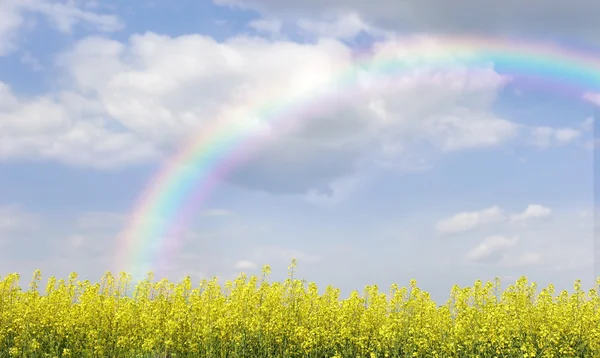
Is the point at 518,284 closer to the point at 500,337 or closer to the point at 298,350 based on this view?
the point at 500,337

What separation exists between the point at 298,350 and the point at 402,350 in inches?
89.4

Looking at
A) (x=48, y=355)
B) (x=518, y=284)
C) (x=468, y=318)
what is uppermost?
(x=518, y=284)

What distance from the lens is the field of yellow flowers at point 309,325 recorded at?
12586 millimetres

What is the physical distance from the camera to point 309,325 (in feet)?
43.4

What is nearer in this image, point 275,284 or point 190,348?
point 190,348

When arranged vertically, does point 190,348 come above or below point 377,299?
below

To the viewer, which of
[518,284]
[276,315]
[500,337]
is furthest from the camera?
[518,284]

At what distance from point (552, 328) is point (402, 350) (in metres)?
3.40

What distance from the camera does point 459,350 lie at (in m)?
12.4

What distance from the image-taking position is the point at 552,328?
42.4 feet

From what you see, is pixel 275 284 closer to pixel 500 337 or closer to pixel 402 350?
pixel 402 350

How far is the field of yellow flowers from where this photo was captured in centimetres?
1259

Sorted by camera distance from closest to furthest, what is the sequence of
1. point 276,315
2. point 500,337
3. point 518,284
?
point 500,337 < point 276,315 < point 518,284

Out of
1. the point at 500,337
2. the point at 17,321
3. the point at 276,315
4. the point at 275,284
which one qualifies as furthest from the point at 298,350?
the point at 17,321
